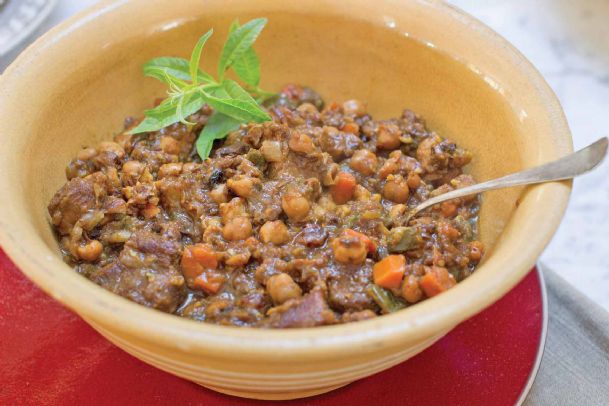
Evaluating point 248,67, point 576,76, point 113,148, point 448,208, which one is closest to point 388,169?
point 448,208

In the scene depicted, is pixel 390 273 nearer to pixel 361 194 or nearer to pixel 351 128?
pixel 361 194

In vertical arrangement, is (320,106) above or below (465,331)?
above

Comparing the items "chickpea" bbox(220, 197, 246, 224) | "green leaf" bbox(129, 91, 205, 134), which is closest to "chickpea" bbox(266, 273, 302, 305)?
"chickpea" bbox(220, 197, 246, 224)

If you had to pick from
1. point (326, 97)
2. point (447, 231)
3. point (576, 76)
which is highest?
point (326, 97)

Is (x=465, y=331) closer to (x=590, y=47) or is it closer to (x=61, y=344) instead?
(x=61, y=344)

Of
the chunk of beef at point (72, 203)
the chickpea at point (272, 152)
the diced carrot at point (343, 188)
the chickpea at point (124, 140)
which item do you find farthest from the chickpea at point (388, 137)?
the chunk of beef at point (72, 203)

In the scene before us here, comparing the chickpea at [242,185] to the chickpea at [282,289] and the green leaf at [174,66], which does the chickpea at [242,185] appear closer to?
the chickpea at [282,289]

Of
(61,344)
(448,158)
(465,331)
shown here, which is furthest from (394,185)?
(61,344)
